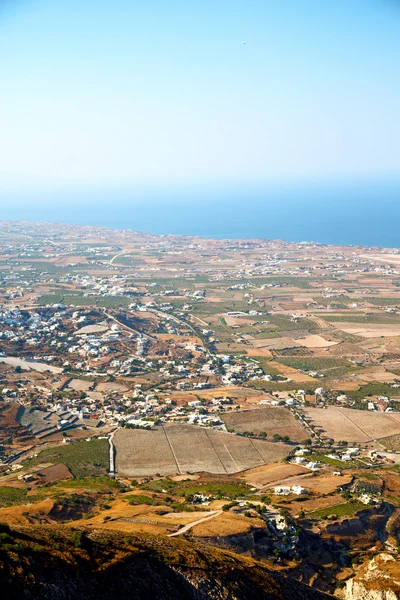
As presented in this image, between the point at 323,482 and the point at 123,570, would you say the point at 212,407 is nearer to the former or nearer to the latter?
the point at 323,482

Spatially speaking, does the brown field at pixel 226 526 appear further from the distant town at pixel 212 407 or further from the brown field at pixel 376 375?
the brown field at pixel 376 375

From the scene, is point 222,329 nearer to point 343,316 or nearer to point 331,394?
point 343,316

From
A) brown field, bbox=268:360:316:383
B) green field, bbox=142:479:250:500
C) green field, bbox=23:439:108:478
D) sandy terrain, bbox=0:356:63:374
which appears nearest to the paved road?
green field, bbox=142:479:250:500

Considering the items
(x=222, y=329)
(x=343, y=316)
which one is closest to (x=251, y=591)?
(x=222, y=329)

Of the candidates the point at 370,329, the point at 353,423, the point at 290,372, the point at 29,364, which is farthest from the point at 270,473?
the point at 370,329

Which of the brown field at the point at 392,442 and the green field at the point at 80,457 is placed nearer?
the green field at the point at 80,457

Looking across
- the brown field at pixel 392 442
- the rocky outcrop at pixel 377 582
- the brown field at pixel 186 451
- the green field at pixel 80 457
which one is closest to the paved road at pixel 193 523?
the rocky outcrop at pixel 377 582

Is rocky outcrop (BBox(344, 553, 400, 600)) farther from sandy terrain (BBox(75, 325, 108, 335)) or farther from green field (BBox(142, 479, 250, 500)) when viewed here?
sandy terrain (BBox(75, 325, 108, 335))
